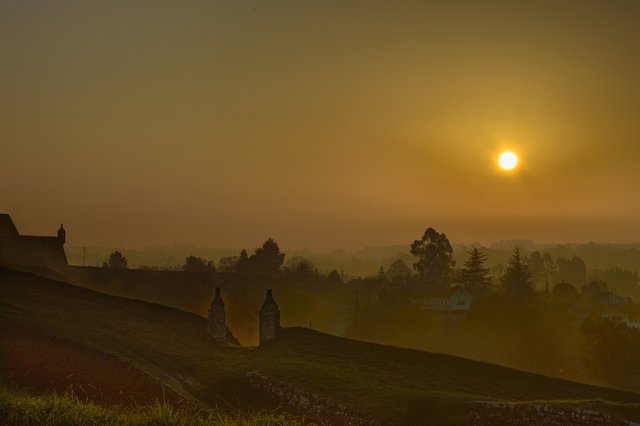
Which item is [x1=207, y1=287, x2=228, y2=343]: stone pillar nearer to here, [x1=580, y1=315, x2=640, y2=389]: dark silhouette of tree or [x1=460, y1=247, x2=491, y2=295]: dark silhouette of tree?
[x1=580, y1=315, x2=640, y2=389]: dark silhouette of tree

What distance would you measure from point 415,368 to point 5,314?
21.4 metres

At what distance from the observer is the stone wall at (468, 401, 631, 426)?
81.3 feet

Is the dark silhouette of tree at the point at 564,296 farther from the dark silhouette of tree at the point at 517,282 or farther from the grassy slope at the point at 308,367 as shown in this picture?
the grassy slope at the point at 308,367

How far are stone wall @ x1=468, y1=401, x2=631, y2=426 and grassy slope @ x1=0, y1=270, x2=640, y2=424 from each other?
2.20ft

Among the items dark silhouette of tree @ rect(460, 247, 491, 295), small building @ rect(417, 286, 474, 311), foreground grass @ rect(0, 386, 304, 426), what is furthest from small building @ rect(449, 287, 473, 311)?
foreground grass @ rect(0, 386, 304, 426)

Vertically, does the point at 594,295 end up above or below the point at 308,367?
above

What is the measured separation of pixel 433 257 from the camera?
147375mm

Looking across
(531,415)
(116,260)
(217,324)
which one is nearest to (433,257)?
(116,260)

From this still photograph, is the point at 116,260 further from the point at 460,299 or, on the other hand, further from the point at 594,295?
the point at 594,295

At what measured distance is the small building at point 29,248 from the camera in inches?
2817

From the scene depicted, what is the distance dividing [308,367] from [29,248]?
50220 millimetres

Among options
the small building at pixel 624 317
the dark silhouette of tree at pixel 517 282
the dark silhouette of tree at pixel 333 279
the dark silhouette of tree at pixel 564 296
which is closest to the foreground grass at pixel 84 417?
the dark silhouette of tree at pixel 564 296

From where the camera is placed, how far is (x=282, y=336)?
43.6m

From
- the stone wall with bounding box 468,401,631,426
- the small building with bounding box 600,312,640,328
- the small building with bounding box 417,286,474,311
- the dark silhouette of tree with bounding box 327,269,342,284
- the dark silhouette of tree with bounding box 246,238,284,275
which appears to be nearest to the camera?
the stone wall with bounding box 468,401,631,426
